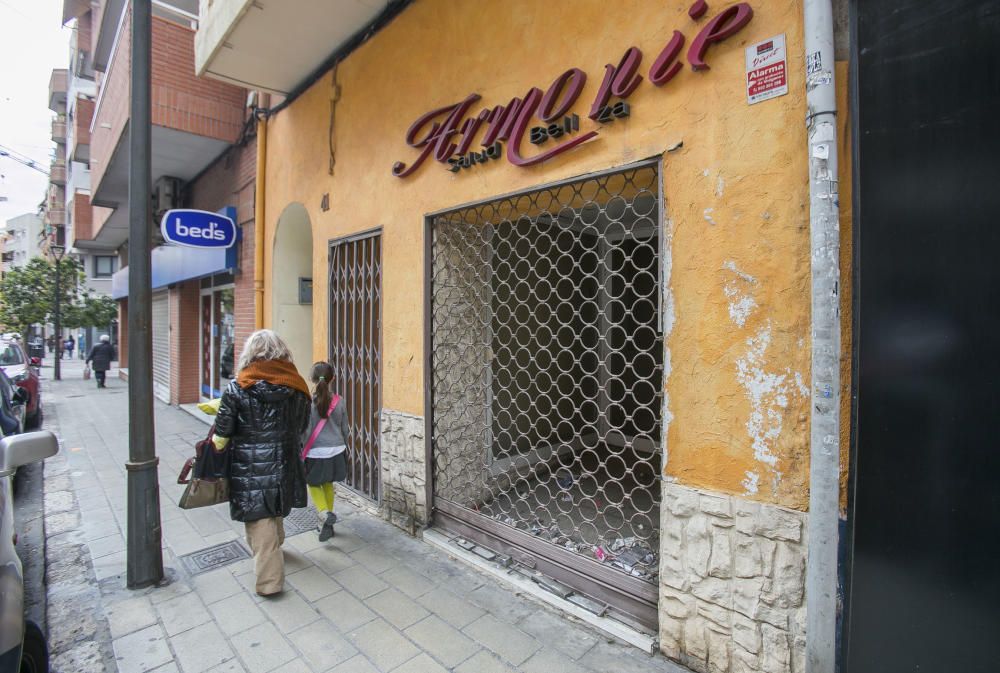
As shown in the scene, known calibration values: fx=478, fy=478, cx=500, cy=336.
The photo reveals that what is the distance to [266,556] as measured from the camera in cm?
323

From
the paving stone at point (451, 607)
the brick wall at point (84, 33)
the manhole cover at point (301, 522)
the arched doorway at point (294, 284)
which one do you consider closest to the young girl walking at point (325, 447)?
the manhole cover at point (301, 522)

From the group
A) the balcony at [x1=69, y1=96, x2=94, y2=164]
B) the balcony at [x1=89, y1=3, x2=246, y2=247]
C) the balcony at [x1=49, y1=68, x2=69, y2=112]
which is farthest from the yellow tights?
the balcony at [x1=49, y1=68, x2=69, y2=112]

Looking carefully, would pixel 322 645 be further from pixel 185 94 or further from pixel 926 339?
pixel 185 94

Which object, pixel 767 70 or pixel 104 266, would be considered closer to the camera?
pixel 767 70

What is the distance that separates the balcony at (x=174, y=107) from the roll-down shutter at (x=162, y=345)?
12.6 feet

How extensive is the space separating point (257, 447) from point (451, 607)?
167cm

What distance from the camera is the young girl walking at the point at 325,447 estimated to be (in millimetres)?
3980

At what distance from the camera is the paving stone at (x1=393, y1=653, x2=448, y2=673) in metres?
2.53

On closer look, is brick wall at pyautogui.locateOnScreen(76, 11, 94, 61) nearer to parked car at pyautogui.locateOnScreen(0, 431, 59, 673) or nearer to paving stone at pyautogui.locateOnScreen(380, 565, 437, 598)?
parked car at pyautogui.locateOnScreen(0, 431, 59, 673)

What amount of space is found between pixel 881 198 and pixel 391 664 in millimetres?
3143

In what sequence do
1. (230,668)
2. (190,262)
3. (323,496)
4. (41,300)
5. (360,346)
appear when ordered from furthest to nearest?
(41,300), (190,262), (360,346), (323,496), (230,668)

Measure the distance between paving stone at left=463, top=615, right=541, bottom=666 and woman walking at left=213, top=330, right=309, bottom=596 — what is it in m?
1.41

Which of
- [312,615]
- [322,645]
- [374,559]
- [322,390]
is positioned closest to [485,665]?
[322,645]

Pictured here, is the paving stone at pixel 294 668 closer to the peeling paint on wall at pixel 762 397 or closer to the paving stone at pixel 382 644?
the paving stone at pixel 382 644
